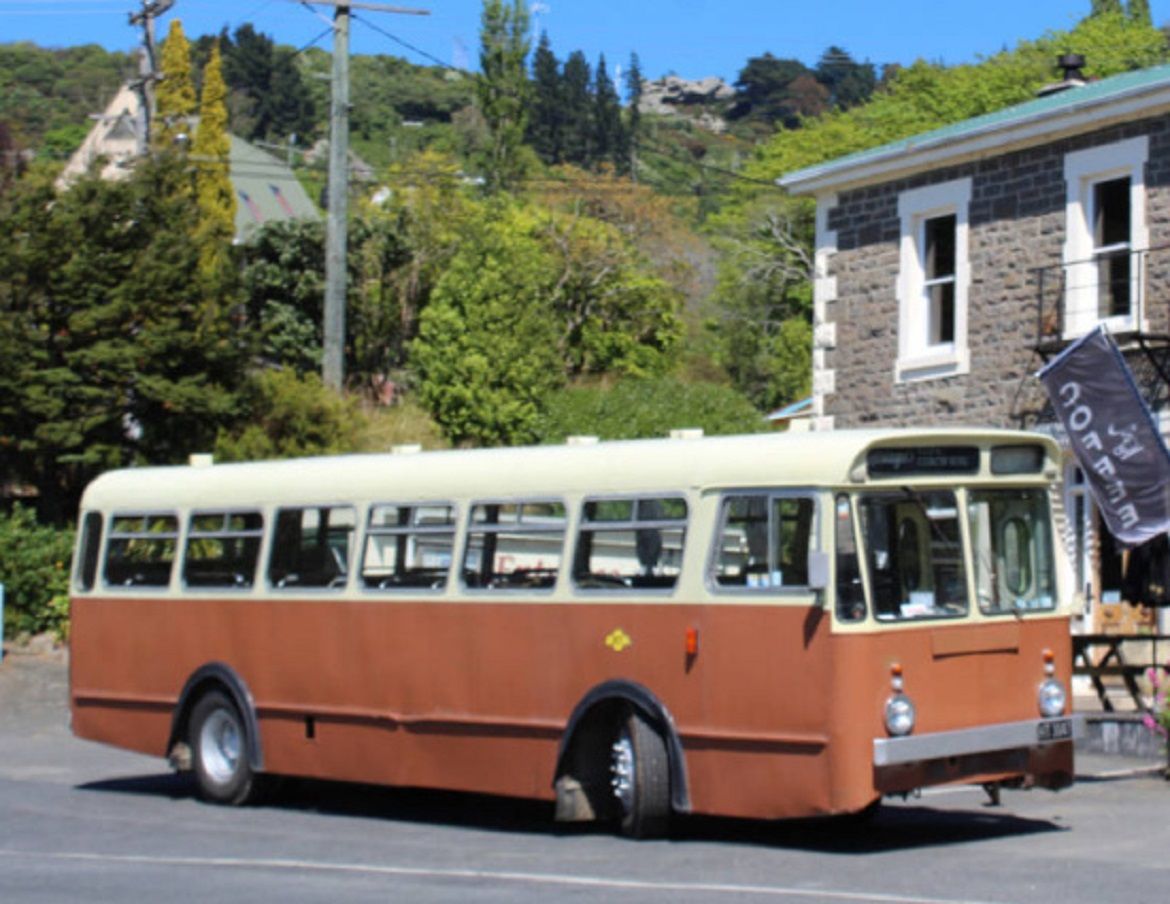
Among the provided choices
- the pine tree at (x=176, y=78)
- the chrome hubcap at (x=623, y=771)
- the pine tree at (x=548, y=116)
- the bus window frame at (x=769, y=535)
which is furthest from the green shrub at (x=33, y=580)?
the pine tree at (x=548, y=116)

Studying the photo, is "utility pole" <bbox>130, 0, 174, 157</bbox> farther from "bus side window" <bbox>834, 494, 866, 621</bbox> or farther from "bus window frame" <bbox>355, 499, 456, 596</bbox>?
"bus side window" <bbox>834, 494, 866, 621</bbox>

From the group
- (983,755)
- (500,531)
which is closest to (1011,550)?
(983,755)

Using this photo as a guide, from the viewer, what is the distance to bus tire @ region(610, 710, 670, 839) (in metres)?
13.0

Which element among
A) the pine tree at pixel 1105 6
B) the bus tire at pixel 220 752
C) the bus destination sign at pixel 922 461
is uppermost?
the pine tree at pixel 1105 6

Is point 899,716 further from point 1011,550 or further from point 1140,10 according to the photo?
point 1140,10

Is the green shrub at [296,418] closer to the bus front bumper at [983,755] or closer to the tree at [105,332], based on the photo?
the tree at [105,332]

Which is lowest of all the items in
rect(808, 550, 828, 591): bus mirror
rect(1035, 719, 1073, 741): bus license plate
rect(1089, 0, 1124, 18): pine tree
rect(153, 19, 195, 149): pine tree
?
rect(1035, 719, 1073, 741): bus license plate

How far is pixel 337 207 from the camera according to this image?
32.4 m

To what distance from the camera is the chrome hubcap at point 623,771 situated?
13.2 m

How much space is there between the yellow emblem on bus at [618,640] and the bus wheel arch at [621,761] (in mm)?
217

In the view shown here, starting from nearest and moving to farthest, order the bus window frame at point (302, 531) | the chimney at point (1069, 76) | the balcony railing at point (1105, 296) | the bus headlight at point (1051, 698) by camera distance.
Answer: the bus headlight at point (1051, 698)
the bus window frame at point (302, 531)
the balcony railing at point (1105, 296)
the chimney at point (1069, 76)

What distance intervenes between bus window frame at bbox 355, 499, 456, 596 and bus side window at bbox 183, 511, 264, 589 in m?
1.25

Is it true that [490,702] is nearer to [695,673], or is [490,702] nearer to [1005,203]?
[695,673]

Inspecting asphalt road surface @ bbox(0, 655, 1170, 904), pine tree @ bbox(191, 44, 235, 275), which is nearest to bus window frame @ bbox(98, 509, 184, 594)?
asphalt road surface @ bbox(0, 655, 1170, 904)
